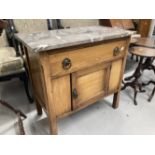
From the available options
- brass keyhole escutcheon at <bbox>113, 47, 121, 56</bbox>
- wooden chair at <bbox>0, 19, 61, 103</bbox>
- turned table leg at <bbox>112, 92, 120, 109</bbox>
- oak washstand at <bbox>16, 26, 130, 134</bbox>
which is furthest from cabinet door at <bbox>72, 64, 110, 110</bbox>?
wooden chair at <bbox>0, 19, 61, 103</bbox>

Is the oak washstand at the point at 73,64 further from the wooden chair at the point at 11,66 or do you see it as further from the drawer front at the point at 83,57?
the wooden chair at the point at 11,66

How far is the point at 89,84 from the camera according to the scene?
1204 millimetres

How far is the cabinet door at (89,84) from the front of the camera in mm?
1113

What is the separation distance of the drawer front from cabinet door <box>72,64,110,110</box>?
0.21 feet

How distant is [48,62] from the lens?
0.88 meters

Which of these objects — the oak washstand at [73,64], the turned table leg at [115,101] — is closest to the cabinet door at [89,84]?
the oak washstand at [73,64]

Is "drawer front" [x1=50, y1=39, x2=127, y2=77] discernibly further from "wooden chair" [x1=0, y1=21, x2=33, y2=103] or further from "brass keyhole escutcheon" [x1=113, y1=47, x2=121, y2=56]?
"wooden chair" [x1=0, y1=21, x2=33, y2=103]

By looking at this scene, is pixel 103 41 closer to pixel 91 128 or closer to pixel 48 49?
pixel 48 49

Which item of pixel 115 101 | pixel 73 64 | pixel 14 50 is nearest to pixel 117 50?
pixel 73 64

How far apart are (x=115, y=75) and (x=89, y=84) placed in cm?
29

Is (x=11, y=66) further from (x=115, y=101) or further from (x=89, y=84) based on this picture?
(x=115, y=101)

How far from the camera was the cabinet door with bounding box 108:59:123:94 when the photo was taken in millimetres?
1278
